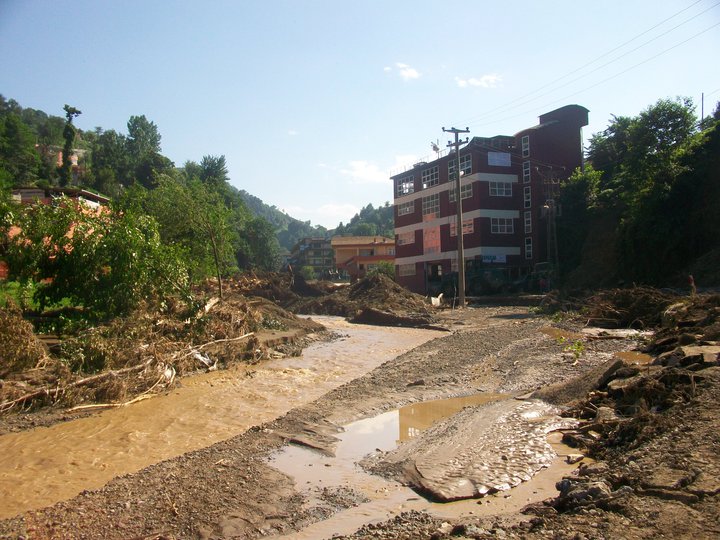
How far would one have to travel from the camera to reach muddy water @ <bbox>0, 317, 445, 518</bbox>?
6645mm

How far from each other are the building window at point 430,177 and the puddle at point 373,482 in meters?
45.6

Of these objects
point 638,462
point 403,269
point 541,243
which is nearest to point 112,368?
point 638,462

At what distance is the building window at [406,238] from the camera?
184 feet

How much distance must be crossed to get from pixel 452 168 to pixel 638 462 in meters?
47.1

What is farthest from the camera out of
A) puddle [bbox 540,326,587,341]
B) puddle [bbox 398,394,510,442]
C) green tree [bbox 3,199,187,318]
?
puddle [bbox 540,326,587,341]

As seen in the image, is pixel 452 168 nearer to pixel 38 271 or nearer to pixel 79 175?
pixel 38 271

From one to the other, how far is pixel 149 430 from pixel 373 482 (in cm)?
464

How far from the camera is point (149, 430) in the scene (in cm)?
903

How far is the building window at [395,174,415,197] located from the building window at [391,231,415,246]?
169 inches

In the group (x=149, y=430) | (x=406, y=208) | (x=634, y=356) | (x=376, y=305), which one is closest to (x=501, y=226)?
(x=406, y=208)

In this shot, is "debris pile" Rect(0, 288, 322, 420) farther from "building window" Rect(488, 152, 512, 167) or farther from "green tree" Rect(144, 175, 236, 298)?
"building window" Rect(488, 152, 512, 167)

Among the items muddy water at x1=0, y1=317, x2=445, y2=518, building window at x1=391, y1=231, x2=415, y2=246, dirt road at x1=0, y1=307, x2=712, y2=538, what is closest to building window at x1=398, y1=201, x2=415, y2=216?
building window at x1=391, y1=231, x2=415, y2=246

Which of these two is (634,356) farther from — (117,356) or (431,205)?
(431,205)

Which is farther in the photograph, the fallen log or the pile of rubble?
the fallen log
